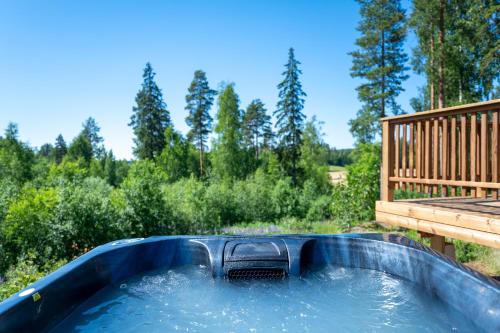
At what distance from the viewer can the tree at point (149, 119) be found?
75.7ft

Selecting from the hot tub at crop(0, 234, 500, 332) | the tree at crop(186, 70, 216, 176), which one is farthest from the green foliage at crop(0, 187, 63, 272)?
the tree at crop(186, 70, 216, 176)

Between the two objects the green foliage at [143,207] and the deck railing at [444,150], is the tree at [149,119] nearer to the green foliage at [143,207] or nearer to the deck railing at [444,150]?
the green foliage at [143,207]

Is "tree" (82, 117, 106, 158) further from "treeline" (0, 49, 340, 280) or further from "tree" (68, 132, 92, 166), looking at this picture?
"tree" (68, 132, 92, 166)

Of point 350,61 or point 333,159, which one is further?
point 333,159

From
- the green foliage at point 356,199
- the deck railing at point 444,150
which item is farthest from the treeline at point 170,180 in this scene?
the deck railing at point 444,150

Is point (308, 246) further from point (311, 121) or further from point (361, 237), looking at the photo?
point (311, 121)

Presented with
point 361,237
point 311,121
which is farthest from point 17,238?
point 311,121

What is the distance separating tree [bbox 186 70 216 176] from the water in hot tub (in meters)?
20.9

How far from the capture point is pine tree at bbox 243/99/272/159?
25031 mm

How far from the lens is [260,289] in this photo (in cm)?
250

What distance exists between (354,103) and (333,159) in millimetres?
13671

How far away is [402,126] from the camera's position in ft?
11.1

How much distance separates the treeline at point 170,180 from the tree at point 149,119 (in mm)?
73

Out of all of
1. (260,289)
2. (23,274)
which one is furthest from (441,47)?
(23,274)
